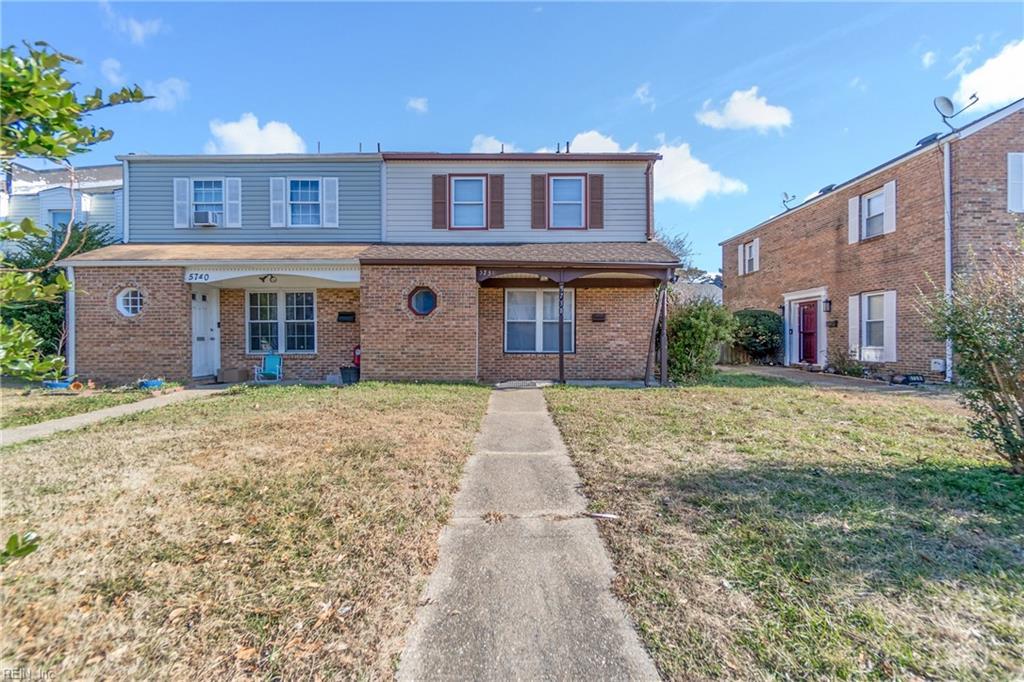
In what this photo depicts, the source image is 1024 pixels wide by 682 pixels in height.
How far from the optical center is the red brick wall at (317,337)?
38.6 feet

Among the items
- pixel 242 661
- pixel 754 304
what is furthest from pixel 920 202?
pixel 242 661

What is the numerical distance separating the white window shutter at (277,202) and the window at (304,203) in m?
0.17

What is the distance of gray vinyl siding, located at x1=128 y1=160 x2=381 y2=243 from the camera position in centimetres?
1201

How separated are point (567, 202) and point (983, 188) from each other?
31.2ft

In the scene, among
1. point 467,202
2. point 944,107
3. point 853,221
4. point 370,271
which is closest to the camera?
point 370,271

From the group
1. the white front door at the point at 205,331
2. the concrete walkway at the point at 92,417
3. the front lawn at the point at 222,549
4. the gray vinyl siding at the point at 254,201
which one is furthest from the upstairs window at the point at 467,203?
the front lawn at the point at 222,549


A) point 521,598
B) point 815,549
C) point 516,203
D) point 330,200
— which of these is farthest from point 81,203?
point 815,549

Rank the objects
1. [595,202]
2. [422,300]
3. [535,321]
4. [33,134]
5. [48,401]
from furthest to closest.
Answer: [595,202] < [535,321] < [422,300] < [48,401] < [33,134]

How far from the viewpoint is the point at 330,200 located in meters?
12.0

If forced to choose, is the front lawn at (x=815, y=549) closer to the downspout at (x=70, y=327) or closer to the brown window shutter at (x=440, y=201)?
the brown window shutter at (x=440, y=201)

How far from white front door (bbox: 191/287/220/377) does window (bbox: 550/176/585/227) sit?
9.06 m

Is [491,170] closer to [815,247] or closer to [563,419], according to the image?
[563,419]

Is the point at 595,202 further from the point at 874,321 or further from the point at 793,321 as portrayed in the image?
the point at 793,321

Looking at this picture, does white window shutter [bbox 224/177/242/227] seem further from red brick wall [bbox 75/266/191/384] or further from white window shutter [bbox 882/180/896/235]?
white window shutter [bbox 882/180/896/235]
